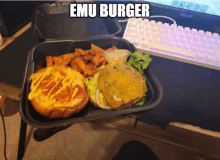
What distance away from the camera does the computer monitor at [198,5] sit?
85 centimetres

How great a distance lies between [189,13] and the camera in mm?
937

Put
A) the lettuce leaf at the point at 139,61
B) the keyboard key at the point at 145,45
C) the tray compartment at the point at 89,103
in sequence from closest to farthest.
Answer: the tray compartment at the point at 89,103, the lettuce leaf at the point at 139,61, the keyboard key at the point at 145,45

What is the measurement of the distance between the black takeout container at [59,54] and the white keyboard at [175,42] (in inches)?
3.6

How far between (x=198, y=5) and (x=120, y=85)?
77 cm

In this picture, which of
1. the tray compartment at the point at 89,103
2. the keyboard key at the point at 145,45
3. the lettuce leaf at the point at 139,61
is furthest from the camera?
the keyboard key at the point at 145,45

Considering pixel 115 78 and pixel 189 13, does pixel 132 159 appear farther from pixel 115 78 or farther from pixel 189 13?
pixel 189 13

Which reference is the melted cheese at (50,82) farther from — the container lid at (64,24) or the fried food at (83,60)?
the container lid at (64,24)

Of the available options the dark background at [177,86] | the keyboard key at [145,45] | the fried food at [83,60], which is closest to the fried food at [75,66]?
the fried food at [83,60]

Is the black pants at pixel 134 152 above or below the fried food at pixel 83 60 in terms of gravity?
below

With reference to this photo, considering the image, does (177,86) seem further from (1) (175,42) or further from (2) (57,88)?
(2) (57,88)

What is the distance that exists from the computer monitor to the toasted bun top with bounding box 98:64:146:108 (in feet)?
2.05

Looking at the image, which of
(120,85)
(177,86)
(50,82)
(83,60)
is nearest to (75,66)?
(83,60)

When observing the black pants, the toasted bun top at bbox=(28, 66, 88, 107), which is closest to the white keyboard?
the toasted bun top at bbox=(28, 66, 88, 107)

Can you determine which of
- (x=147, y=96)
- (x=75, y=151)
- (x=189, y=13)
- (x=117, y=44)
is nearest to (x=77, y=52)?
(x=117, y=44)
